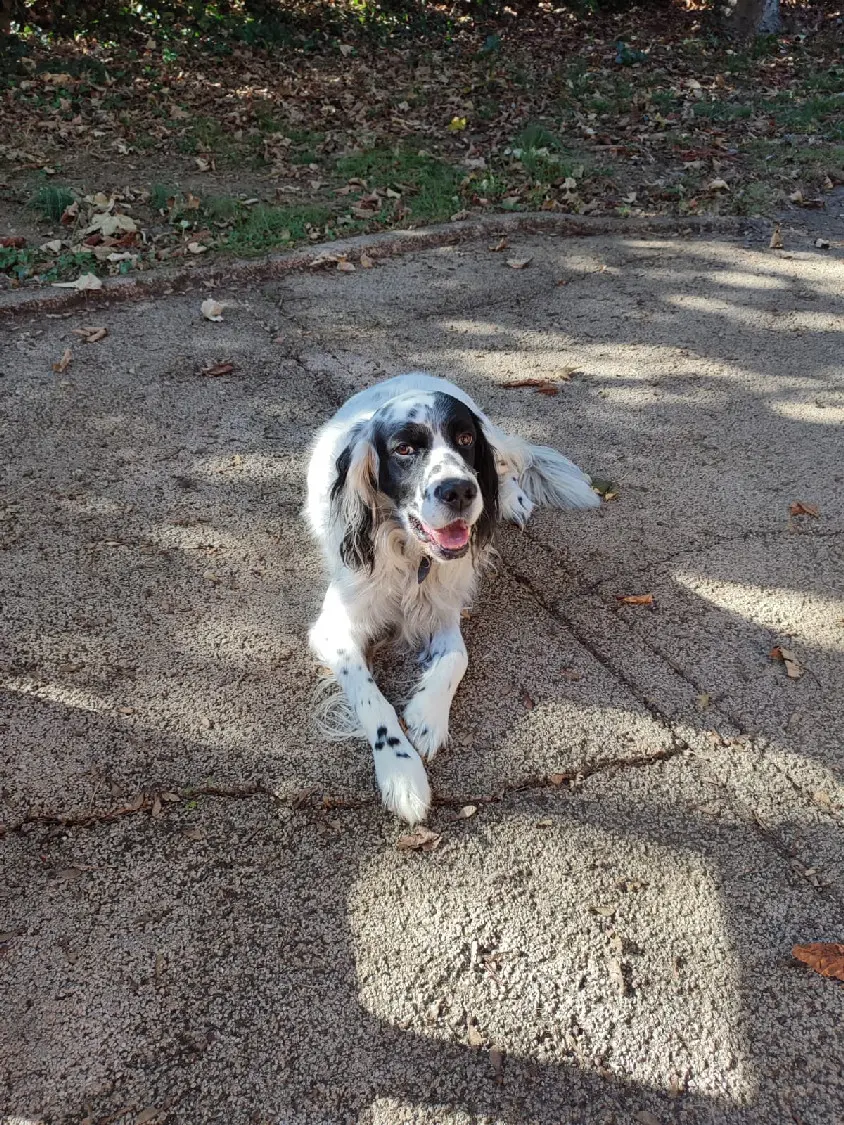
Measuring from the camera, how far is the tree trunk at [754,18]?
11.6 meters

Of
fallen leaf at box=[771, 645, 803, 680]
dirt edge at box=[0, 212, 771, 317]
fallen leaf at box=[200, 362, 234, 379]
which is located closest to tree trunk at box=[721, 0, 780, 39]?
dirt edge at box=[0, 212, 771, 317]

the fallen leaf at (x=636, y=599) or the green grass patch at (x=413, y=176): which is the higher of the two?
the green grass patch at (x=413, y=176)

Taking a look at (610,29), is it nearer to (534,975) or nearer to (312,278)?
(312,278)

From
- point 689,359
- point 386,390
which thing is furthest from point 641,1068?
point 689,359

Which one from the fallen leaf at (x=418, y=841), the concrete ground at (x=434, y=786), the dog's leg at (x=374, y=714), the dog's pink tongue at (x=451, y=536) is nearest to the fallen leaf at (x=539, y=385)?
the concrete ground at (x=434, y=786)

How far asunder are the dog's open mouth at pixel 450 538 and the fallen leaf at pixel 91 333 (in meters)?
3.01

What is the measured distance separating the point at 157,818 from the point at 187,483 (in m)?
1.85

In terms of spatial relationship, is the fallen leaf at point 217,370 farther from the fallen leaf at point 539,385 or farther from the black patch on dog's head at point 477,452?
the black patch on dog's head at point 477,452

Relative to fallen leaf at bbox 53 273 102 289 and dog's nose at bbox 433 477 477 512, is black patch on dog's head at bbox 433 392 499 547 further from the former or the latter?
fallen leaf at bbox 53 273 102 289

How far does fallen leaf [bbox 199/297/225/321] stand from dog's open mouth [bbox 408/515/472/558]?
3.03m

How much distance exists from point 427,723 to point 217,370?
272cm

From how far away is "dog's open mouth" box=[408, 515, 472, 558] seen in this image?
2.95m

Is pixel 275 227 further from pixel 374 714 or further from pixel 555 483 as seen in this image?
pixel 374 714

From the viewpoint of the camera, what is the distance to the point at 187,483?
4117 millimetres
